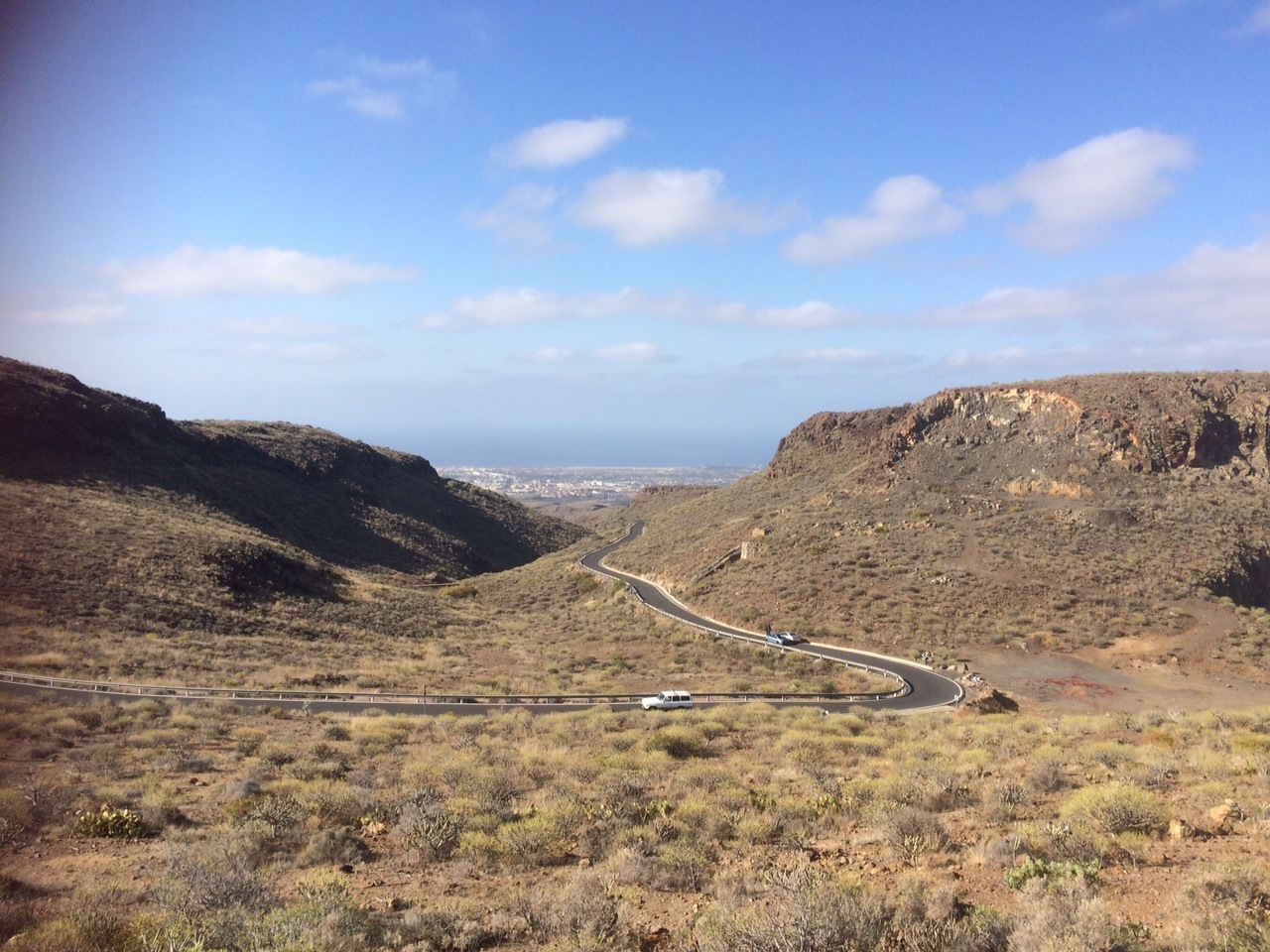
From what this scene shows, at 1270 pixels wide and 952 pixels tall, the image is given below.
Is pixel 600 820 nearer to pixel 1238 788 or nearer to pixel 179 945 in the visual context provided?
pixel 179 945

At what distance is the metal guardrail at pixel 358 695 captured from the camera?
20.9m

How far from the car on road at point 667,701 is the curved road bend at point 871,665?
16.9 feet

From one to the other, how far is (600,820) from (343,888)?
380cm

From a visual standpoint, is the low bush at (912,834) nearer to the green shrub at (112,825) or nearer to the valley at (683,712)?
the valley at (683,712)

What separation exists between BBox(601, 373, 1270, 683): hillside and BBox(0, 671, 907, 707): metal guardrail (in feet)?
37.9

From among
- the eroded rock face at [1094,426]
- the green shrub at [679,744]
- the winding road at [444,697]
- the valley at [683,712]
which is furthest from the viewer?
the eroded rock face at [1094,426]

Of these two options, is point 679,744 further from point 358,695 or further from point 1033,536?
point 1033,536

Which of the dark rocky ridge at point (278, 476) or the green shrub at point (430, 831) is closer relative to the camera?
the green shrub at point (430, 831)

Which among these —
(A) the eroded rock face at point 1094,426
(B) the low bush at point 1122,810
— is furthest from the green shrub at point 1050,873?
(A) the eroded rock face at point 1094,426

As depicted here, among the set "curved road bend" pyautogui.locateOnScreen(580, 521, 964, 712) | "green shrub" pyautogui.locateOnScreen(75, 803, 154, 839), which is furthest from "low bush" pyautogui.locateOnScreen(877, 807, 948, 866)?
"curved road bend" pyautogui.locateOnScreen(580, 521, 964, 712)

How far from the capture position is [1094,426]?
49906 millimetres

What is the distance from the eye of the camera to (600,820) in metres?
10.1

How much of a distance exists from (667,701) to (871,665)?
1276 centimetres

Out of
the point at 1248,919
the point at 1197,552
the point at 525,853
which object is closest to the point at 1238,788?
the point at 1248,919
